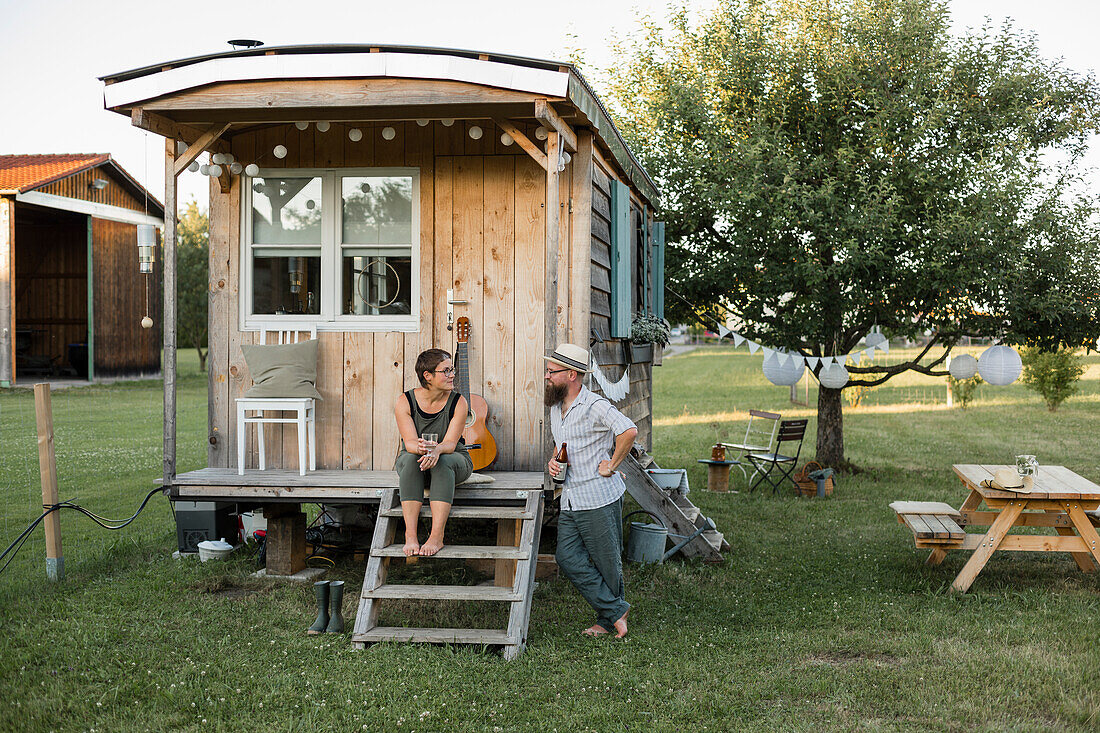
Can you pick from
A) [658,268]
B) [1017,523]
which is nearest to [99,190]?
[658,268]

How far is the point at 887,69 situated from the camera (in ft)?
33.7

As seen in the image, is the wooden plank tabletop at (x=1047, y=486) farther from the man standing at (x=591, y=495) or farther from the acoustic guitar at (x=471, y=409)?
the acoustic guitar at (x=471, y=409)

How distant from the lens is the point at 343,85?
536 cm

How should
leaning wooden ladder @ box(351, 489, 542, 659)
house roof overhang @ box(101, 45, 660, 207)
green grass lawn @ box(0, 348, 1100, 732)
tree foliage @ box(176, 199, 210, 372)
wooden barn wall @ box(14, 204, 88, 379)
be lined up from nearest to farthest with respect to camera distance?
1. green grass lawn @ box(0, 348, 1100, 732)
2. leaning wooden ladder @ box(351, 489, 542, 659)
3. house roof overhang @ box(101, 45, 660, 207)
4. wooden barn wall @ box(14, 204, 88, 379)
5. tree foliage @ box(176, 199, 210, 372)

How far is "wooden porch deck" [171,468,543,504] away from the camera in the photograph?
18.1ft

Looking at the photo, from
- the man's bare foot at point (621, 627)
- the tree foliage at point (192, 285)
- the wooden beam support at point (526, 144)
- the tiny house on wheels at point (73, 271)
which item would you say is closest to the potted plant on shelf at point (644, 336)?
the wooden beam support at point (526, 144)

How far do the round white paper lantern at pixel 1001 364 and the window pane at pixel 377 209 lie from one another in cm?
655

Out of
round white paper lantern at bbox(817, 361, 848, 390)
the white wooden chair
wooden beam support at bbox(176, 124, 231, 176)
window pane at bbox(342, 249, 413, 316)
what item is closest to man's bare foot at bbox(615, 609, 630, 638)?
the white wooden chair

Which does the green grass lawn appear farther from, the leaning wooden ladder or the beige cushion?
the beige cushion

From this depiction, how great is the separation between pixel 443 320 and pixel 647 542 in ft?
7.25

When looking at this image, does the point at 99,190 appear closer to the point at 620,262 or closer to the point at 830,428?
the point at 830,428

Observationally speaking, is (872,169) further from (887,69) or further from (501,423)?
(501,423)

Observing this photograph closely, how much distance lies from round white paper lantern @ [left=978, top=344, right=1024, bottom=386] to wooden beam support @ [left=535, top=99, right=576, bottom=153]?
6.00 m

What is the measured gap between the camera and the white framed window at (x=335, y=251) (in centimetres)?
628
